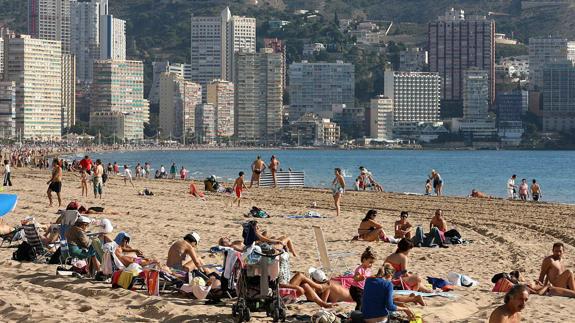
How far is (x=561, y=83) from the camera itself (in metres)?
200

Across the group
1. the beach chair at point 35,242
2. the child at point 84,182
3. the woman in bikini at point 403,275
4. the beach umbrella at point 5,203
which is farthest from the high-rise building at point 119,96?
the woman in bikini at point 403,275

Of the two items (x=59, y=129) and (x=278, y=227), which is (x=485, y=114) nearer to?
(x=59, y=129)

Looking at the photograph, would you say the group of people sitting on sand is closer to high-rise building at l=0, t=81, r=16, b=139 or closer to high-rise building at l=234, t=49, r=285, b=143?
high-rise building at l=0, t=81, r=16, b=139

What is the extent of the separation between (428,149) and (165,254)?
6604 inches

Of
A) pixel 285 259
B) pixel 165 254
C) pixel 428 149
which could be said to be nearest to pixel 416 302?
pixel 285 259

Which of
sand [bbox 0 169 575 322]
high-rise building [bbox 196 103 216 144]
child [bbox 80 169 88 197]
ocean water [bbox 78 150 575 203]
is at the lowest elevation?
ocean water [bbox 78 150 575 203]

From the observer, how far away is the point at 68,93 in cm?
18800

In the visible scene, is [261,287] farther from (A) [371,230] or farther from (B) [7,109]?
(B) [7,109]

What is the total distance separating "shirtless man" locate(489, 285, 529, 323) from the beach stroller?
6.95 ft

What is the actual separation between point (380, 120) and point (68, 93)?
175 feet

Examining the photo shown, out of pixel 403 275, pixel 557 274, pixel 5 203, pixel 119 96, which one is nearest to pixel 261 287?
pixel 403 275

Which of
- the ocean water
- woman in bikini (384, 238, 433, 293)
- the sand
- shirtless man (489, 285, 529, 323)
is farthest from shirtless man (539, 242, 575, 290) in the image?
the ocean water

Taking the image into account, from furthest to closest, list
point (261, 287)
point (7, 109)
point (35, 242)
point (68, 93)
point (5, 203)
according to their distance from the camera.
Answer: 1. point (68, 93)
2. point (7, 109)
3. point (5, 203)
4. point (35, 242)
5. point (261, 287)

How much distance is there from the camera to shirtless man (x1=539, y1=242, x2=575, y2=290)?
12.3 meters
